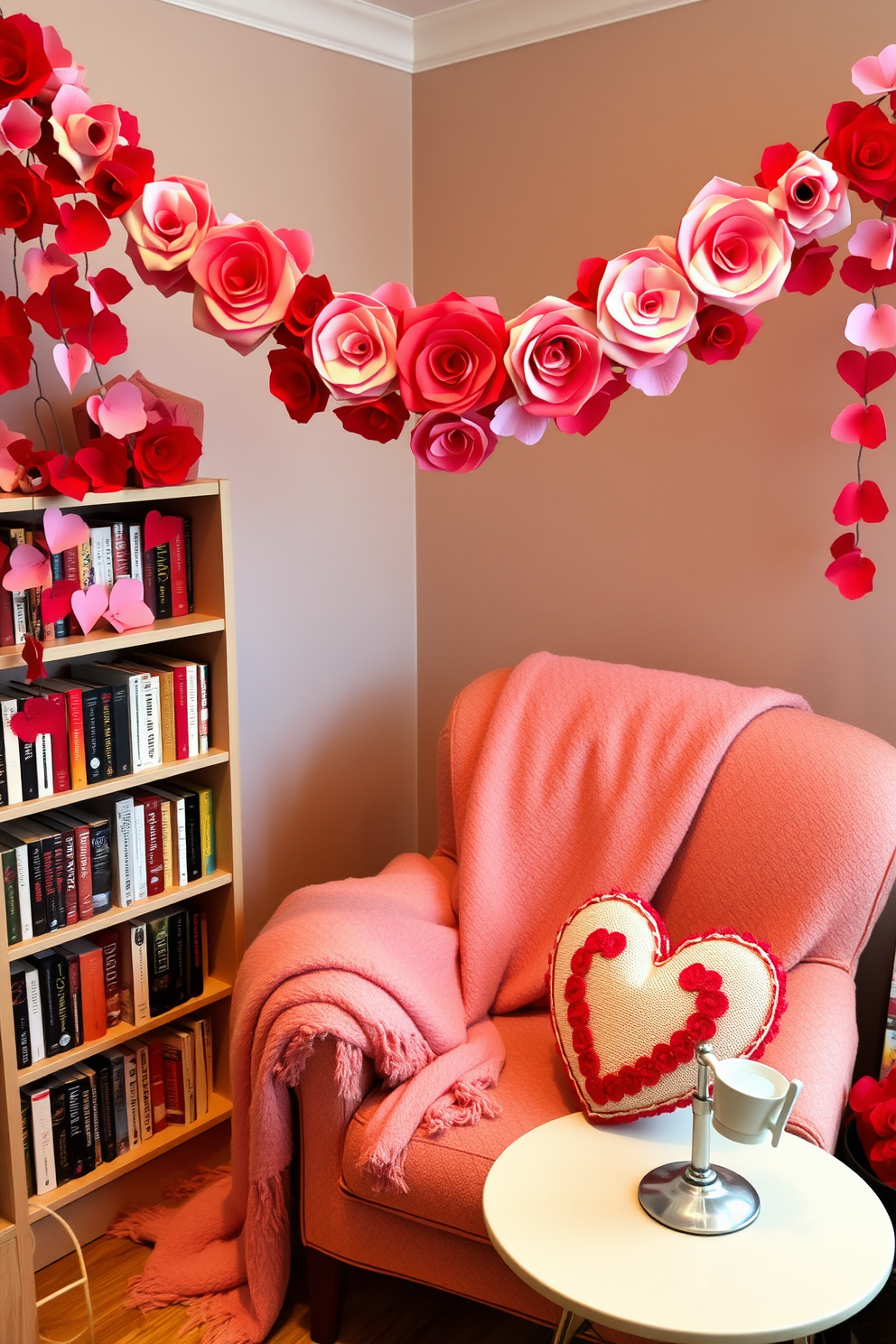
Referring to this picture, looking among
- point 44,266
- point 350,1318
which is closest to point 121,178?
point 44,266

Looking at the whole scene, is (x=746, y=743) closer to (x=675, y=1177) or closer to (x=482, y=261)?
(x=675, y=1177)

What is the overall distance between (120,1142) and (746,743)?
132 centimetres

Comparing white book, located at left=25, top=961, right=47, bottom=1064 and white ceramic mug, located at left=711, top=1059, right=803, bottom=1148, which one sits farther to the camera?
white book, located at left=25, top=961, right=47, bottom=1064

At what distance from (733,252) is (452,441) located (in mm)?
325

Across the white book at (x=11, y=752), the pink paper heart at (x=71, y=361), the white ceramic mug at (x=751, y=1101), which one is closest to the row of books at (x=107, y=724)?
the white book at (x=11, y=752)

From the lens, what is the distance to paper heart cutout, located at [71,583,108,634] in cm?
176

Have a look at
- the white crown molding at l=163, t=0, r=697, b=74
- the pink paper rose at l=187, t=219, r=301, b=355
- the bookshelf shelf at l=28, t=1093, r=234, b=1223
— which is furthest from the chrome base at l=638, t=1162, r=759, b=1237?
the white crown molding at l=163, t=0, r=697, b=74

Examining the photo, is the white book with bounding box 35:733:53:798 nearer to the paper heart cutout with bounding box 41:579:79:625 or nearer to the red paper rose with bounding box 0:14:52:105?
the paper heart cutout with bounding box 41:579:79:625

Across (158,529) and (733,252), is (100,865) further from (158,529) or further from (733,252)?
(733,252)

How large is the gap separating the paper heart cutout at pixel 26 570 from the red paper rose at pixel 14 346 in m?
0.30

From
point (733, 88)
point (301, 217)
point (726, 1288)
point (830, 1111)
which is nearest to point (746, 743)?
point (830, 1111)

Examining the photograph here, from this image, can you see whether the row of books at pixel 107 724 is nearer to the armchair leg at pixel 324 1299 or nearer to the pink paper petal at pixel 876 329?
the armchair leg at pixel 324 1299

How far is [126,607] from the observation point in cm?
185

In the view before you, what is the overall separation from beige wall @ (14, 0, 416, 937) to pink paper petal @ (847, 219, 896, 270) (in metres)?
1.28
